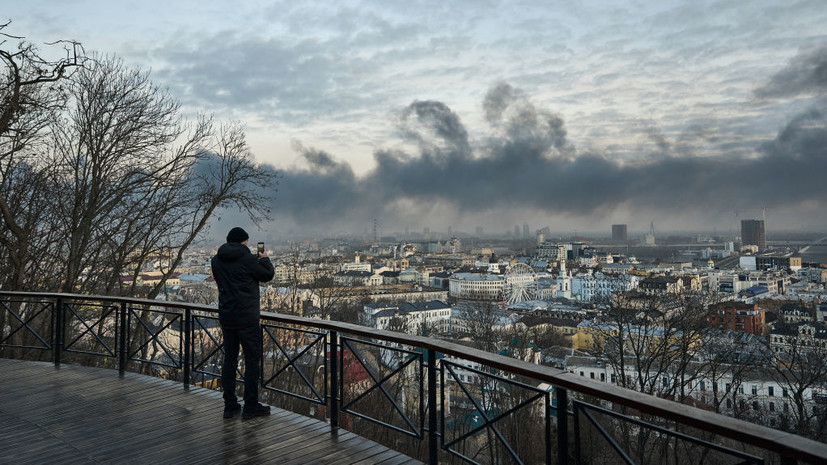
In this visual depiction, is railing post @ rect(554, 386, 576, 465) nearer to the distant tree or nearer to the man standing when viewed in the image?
the man standing

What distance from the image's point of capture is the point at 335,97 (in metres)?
58.2

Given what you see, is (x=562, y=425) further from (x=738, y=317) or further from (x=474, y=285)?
(x=474, y=285)

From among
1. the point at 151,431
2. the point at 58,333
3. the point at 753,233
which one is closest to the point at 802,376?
the point at 151,431

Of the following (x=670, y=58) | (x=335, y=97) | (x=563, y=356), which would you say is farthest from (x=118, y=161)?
(x=670, y=58)

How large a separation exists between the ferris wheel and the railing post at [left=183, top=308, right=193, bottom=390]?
3195 cm

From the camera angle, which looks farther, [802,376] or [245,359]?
[802,376]

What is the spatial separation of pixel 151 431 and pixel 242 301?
4.18 ft

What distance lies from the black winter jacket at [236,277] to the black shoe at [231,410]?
0.78 m

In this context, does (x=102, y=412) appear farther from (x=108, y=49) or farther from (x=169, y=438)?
(x=108, y=49)

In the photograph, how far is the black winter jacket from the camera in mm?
4105

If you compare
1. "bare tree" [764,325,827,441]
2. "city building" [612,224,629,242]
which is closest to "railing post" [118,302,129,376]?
"bare tree" [764,325,827,441]

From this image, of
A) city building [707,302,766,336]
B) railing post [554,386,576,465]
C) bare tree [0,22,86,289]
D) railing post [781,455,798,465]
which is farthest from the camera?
city building [707,302,766,336]

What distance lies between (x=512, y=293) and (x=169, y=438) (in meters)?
37.2

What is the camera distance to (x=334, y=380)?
13.6 feet
